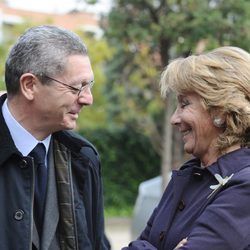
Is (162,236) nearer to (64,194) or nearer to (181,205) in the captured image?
(181,205)

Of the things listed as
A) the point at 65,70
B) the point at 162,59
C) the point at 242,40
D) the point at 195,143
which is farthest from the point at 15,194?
the point at 162,59

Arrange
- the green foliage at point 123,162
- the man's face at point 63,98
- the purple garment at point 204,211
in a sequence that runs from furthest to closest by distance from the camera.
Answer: the green foliage at point 123,162 → the man's face at point 63,98 → the purple garment at point 204,211

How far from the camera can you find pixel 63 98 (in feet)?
9.32

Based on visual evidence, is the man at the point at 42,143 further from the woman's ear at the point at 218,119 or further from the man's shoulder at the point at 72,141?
the woman's ear at the point at 218,119

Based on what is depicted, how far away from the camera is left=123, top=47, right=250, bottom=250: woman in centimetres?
245

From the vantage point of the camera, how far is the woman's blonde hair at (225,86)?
2605 millimetres

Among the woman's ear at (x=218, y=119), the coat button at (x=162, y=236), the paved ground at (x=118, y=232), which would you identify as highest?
the woman's ear at (x=218, y=119)

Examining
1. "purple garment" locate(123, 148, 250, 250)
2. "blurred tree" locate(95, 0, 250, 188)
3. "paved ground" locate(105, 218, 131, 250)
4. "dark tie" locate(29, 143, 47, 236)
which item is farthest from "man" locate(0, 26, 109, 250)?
"paved ground" locate(105, 218, 131, 250)

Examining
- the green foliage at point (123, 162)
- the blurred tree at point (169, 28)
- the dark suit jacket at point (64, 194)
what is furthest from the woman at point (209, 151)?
the green foliage at point (123, 162)

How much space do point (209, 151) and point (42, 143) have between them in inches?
30.9

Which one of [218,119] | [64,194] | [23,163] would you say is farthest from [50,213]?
[218,119]

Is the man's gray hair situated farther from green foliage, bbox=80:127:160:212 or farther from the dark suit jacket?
green foliage, bbox=80:127:160:212

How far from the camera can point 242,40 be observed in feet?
34.3

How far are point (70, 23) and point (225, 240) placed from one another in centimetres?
4267
